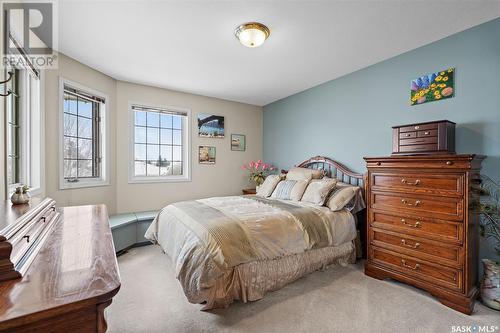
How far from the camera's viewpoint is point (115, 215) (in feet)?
11.8

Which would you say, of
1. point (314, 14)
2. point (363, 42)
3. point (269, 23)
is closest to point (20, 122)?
point (269, 23)

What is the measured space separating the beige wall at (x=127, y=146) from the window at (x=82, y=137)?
10 cm

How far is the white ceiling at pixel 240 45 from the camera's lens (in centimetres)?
197

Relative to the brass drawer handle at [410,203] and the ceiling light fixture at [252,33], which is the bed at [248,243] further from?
the ceiling light fixture at [252,33]

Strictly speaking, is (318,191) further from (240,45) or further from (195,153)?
(195,153)

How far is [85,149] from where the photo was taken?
3379 mm

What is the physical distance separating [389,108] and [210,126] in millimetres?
3070

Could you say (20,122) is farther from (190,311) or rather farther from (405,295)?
(405,295)

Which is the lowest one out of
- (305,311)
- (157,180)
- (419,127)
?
(305,311)

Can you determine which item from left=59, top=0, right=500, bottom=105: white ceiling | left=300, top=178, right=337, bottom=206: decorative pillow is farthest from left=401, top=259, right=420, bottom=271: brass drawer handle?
left=59, top=0, right=500, bottom=105: white ceiling

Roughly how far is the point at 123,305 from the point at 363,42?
11.6 ft

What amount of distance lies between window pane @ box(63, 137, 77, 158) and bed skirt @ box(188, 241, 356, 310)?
260 centimetres

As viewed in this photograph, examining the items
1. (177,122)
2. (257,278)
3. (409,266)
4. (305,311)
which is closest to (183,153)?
(177,122)

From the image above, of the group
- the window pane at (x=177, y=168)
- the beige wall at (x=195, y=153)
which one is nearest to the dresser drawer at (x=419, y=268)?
the beige wall at (x=195, y=153)
